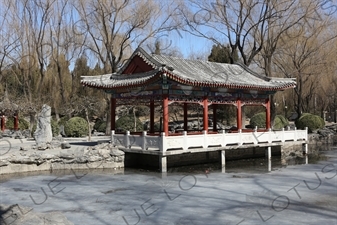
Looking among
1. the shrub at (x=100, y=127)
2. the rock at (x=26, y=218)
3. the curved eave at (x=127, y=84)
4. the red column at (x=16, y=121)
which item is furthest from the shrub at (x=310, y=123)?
the rock at (x=26, y=218)

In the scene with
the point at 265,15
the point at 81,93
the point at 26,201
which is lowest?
the point at 26,201

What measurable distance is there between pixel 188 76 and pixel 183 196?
5.35 meters

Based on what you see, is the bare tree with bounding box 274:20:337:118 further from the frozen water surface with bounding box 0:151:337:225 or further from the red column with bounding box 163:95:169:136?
the frozen water surface with bounding box 0:151:337:225

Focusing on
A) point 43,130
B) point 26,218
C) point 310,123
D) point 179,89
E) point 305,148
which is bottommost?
point 26,218

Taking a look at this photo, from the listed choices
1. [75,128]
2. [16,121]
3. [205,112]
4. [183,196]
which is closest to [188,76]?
[205,112]

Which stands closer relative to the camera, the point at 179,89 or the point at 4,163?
the point at 4,163

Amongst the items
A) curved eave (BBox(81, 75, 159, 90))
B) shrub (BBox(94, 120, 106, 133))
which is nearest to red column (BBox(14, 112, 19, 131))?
shrub (BBox(94, 120, 106, 133))

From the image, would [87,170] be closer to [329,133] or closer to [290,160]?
[290,160]

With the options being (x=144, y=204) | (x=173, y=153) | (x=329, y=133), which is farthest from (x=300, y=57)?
(x=144, y=204)

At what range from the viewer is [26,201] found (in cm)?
768

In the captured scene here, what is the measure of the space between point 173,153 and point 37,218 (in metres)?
6.59

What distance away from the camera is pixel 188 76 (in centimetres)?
1235

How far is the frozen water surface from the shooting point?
616 cm

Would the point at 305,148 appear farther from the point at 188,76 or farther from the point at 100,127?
the point at 100,127
